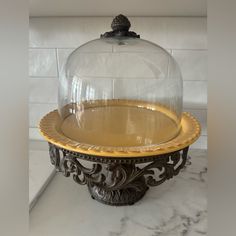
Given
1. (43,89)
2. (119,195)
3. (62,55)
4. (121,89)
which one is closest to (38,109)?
(43,89)

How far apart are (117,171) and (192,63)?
17.7 inches

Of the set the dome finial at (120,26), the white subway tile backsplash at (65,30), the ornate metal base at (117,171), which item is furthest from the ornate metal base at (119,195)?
the white subway tile backsplash at (65,30)

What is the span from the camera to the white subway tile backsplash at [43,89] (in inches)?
36.8

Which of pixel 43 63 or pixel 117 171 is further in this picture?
pixel 43 63

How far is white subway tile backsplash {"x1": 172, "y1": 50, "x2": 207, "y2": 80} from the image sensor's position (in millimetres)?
850

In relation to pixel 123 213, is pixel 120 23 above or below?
above

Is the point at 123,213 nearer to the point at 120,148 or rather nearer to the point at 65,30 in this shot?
the point at 120,148

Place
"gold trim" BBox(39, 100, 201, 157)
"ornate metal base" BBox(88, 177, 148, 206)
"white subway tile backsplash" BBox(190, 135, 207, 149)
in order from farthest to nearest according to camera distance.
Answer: "white subway tile backsplash" BBox(190, 135, 207, 149)
"ornate metal base" BBox(88, 177, 148, 206)
"gold trim" BBox(39, 100, 201, 157)

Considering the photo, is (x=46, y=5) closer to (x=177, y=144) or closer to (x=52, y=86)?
(x=52, y=86)

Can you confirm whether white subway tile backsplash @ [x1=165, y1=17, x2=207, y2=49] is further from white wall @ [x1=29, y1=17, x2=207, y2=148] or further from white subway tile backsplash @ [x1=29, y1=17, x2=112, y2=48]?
white subway tile backsplash @ [x1=29, y1=17, x2=112, y2=48]

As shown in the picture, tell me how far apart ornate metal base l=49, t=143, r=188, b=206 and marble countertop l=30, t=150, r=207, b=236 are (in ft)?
0.08

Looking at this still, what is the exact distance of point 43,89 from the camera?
0.95m

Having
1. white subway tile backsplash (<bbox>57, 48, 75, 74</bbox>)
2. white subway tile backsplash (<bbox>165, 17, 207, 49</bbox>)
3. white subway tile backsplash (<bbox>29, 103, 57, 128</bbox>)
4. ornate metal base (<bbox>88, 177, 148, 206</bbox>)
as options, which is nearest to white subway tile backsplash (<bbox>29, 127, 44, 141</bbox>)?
white subway tile backsplash (<bbox>29, 103, 57, 128</bbox>)

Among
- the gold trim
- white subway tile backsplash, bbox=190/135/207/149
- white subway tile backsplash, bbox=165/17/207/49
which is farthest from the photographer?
white subway tile backsplash, bbox=190/135/207/149
